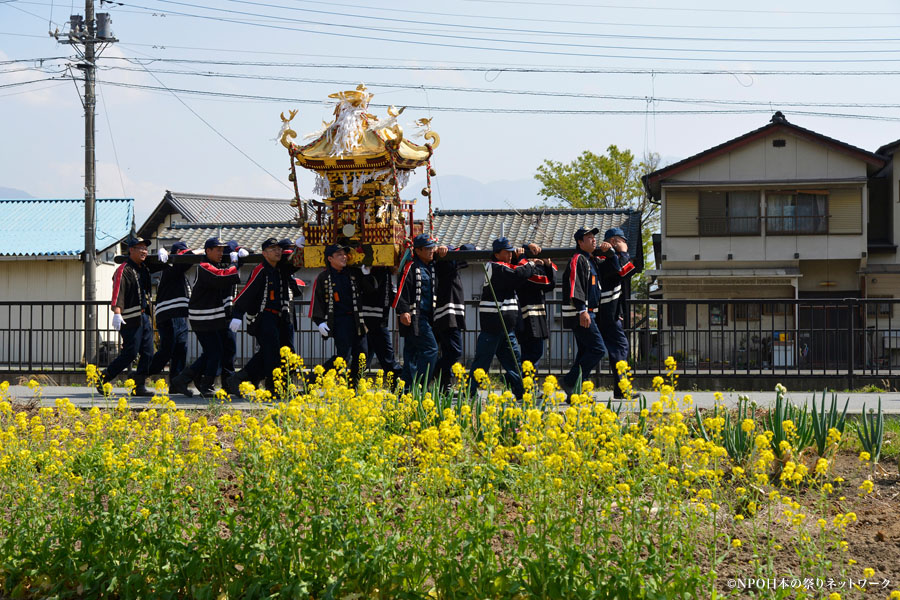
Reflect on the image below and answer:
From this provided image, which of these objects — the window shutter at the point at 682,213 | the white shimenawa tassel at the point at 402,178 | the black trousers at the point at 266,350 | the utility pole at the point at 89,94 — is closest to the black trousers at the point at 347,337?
the black trousers at the point at 266,350

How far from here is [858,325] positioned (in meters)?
13.6

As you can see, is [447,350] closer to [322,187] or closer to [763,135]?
[322,187]

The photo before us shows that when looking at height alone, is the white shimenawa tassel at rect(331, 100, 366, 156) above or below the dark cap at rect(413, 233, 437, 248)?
above

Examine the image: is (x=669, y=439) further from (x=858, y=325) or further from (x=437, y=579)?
(x=858, y=325)

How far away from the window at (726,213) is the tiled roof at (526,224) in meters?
3.71

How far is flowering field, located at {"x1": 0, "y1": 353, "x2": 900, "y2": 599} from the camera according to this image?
4016 millimetres

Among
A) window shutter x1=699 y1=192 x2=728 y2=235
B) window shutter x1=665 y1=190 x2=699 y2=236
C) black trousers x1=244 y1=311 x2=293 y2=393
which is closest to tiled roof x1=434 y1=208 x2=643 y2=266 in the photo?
window shutter x1=665 y1=190 x2=699 y2=236

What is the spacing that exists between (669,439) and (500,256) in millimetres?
6259

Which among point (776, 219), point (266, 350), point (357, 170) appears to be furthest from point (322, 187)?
point (776, 219)

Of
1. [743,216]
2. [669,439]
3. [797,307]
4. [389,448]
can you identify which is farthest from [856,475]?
[743,216]

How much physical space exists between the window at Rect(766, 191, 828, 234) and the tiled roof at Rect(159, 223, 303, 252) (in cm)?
1496

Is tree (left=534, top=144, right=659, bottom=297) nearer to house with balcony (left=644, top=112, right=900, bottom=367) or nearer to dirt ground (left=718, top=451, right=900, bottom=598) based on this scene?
house with balcony (left=644, top=112, right=900, bottom=367)

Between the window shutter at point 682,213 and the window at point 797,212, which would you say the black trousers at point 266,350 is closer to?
the window shutter at point 682,213

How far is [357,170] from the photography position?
13008 millimetres
